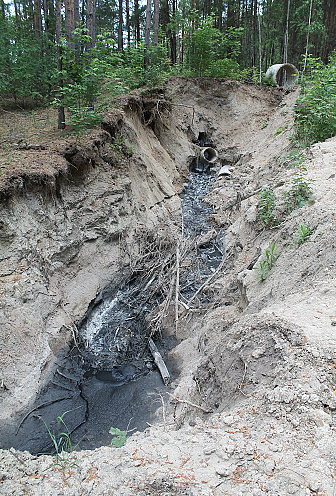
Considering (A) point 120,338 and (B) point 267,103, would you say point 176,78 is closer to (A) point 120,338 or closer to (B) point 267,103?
(B) point 267,103

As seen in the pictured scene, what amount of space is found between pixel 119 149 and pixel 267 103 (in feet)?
31.4

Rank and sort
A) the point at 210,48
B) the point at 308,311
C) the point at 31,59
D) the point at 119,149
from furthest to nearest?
1. the point at 210,48
2. the point at 31,59
3. the point at 119,149
4. the point at 308,311

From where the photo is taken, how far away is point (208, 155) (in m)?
13.7

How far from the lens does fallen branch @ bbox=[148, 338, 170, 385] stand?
5.21m

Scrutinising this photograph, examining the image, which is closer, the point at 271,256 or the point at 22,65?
the point at 271,256

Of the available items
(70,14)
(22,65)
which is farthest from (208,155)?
(22,65)

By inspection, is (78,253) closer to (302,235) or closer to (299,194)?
(302,235)

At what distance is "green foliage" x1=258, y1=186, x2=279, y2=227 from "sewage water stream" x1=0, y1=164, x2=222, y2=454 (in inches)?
88.8

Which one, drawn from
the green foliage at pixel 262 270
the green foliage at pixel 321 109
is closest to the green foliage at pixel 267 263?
the green foliage at pixel 262 270

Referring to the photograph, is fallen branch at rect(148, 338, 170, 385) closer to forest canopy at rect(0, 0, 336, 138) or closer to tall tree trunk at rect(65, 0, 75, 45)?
forest canopy at rect(0, 0, 336, 138)

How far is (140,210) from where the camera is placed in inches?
345

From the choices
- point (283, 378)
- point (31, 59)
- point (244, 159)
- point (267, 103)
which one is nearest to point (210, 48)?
point (267, 103)

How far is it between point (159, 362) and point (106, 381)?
39.3 inches

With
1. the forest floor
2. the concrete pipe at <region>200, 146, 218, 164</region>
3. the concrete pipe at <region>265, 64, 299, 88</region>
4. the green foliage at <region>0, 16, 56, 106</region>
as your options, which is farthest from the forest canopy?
the forest floor
